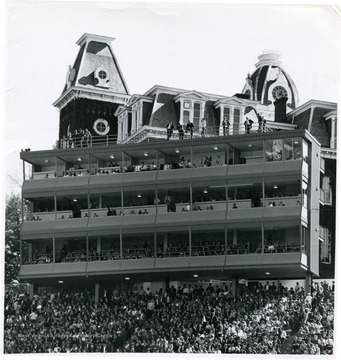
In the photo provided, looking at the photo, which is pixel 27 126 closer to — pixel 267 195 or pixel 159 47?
pixel 159 47

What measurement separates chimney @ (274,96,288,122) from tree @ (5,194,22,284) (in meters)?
17.0

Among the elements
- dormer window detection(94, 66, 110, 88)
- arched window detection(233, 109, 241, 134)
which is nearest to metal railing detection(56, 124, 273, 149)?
arched window detection(233, 109, 241, 134)

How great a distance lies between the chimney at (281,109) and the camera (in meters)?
73.9

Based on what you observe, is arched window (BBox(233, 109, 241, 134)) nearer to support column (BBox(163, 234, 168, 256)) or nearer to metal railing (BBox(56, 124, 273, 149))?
metal railing (BBox(56, 124, 273, 149))

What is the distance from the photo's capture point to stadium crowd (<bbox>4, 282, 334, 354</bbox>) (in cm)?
6388

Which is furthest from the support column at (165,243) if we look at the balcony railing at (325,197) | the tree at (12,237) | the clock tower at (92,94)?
the balcony railing at (325,197)

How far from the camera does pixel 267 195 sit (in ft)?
234

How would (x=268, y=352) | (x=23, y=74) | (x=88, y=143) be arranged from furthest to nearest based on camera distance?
1. (x=88, y=143)
2. (x=23, y=74)
3. (x=268, y=352)

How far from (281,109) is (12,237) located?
18.4 metres

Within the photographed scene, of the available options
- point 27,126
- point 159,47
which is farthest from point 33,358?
point 159,47

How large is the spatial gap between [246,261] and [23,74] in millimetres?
16860

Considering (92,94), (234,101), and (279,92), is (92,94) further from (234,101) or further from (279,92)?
(279,92)

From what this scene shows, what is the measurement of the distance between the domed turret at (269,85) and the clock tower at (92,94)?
8.37 meters

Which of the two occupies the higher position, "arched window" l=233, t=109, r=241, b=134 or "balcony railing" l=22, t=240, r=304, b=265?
"arched window" l=233, t=109, r=241, b=134
